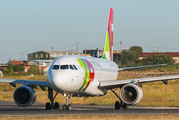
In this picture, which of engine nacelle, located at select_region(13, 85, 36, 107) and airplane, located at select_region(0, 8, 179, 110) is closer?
airplane, located at select_region(0, 8, 179, 110)

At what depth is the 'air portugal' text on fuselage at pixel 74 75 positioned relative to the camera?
21.2 m

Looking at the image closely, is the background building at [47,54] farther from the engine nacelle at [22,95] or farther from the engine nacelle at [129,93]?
the engine nacelle at [129,93]

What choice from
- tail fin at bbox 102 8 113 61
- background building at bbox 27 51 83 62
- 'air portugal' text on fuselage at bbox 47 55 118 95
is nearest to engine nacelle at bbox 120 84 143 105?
'air portugal' text on fuselage at bbox 47 55 118 95

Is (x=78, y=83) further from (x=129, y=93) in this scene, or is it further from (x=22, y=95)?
(x=22, y=95)

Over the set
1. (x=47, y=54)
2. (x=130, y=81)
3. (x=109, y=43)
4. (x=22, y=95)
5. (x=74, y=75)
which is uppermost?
(x=47, y=54)

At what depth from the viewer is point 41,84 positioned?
83.8 feet

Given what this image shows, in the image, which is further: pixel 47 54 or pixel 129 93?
pixel 47 54

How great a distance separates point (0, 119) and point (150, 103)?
1862cm

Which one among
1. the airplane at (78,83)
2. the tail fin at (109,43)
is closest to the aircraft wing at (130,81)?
the airplane at (78,83)

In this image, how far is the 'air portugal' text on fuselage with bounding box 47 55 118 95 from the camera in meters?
21.2

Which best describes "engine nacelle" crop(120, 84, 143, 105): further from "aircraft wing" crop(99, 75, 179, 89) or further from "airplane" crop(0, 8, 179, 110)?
"aircraft wing" crop(99, 75, 179, 89)

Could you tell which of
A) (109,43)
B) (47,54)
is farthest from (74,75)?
(47,54)

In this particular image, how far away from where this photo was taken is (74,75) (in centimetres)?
2208

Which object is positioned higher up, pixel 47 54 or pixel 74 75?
pixel 47 54
